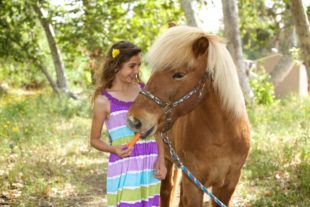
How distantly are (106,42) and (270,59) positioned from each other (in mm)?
7491

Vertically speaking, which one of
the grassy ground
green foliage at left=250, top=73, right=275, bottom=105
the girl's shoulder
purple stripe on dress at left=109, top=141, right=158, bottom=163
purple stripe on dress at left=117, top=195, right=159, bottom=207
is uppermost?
the girl's shoulder

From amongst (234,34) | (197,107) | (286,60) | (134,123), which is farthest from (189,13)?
A: (134,123)

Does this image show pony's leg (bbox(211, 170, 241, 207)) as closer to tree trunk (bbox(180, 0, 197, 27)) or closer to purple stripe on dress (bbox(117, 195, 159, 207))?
purple stripe on dress (bbox(117, 195, 159, 207))

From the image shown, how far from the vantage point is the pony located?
95.6 inches

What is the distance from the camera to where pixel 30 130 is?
24.1 ft

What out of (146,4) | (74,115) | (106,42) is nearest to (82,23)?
(106,42)

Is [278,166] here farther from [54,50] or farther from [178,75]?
[54,50]

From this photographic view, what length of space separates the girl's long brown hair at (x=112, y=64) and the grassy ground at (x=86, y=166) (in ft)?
7.39

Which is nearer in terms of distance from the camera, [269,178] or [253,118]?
[269,178]

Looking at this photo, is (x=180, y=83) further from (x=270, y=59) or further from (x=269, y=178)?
(x=270, y=59)

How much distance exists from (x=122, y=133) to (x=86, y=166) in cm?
374

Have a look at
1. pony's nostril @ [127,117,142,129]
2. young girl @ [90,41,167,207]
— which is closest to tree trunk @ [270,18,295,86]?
young girl @ [90,41,167,207]

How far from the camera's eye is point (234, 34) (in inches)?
338

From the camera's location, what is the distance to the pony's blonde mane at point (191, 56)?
245 centimetres
